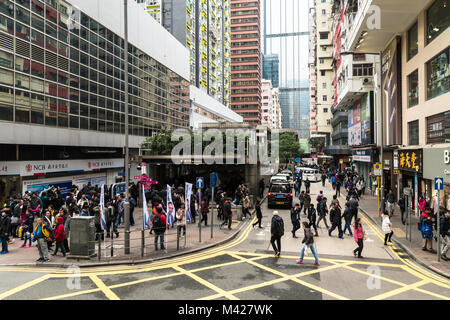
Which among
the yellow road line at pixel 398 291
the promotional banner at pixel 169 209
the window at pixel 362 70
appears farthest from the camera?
the window at pixel 362 70

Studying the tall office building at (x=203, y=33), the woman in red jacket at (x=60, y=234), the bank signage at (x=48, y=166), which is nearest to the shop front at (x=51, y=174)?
the bank signage at (x=48, y=166)

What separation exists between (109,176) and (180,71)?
77.5 ft

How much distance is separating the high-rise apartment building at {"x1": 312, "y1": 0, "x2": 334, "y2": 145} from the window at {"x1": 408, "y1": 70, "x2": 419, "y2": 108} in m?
46.4

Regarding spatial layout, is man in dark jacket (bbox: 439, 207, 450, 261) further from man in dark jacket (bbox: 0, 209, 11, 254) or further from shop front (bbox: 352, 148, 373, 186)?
shop front (bbox: 352, 148, 373, 186)

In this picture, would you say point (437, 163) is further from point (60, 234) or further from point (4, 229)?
point (4, 229)

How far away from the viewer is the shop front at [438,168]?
49.0 ft

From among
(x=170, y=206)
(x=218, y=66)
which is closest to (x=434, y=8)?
(x=170, y=206)

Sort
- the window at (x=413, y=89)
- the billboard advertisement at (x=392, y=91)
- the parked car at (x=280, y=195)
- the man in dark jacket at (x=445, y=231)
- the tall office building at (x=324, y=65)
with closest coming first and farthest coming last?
the man in dark jacket at (x=445, y=231) → the window at (x=413, y=89) → the parked car at (x=280, y=195) → the billboard advertisement at (x=392, y=91) → the tall office building at (x=324, y=65)

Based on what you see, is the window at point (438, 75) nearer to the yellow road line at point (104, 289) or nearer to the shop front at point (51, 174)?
the yellow road line at point (104, 289)

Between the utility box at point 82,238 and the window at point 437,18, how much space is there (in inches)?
703

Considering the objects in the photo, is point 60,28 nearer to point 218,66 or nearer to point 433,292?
point 433,292

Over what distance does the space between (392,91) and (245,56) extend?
94070 mm

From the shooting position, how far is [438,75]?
16969 mm

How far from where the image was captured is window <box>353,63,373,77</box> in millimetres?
34294
